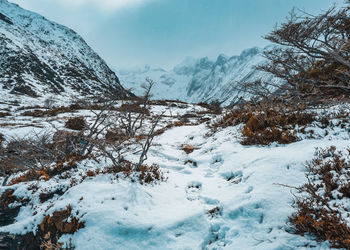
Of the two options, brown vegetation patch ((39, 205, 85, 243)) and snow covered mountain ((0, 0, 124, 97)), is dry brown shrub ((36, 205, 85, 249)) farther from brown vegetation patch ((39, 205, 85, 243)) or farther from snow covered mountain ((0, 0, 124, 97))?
snow covered mountain ((0, 0, 124, 97))

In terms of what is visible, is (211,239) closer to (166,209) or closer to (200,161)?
(166,209)

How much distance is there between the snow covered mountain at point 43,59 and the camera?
67.6m

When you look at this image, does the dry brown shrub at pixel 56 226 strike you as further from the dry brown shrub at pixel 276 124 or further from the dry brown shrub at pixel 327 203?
the dry brown shrub at pixel 276 124

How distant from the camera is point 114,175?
17.5 ft

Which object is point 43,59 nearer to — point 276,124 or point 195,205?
point 276,124

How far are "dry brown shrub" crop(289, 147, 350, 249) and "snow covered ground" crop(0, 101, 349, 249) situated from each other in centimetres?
17

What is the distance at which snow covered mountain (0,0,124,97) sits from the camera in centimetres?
6756

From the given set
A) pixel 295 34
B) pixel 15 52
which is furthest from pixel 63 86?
pixel 295 34

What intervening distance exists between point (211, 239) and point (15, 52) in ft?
A: 373

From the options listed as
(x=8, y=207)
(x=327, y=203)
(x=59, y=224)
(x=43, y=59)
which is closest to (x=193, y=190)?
(x=327, y=203)

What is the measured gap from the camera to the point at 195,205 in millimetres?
4246

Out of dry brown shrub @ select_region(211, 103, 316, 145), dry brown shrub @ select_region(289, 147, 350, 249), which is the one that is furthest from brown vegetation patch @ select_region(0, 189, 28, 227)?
dry brown shrub @ select_region(211, 103, 316, 145)

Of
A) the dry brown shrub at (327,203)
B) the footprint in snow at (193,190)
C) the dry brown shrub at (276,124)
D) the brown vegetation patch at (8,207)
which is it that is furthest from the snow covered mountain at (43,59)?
the dry brown shrub at (327,203)

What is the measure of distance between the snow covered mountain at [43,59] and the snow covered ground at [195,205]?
42680 mm
